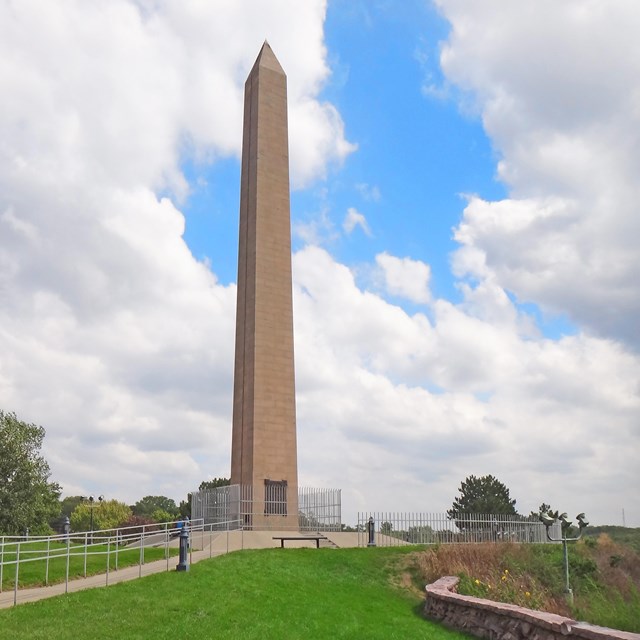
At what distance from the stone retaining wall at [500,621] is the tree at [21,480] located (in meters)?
27.8

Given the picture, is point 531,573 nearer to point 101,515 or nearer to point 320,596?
point 320,596

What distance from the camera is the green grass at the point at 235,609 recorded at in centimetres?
1273

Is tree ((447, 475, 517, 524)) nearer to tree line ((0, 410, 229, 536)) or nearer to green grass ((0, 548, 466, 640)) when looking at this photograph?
tree line ((0, 410, 229, 536))

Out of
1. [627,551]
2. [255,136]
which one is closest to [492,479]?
[627,551]

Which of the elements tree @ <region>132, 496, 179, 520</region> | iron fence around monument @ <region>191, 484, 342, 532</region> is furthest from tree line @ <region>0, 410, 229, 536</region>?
tree @ <region>132, 496, 179, 520</region>

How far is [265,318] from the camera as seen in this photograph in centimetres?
3281

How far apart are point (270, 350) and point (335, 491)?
6524 millimetres

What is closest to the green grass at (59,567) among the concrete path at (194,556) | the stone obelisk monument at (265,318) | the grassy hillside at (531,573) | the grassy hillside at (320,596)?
the concrete path at (194,556)

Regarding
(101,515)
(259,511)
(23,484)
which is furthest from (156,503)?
(259,511)

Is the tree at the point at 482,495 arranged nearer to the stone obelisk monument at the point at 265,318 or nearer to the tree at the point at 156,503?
the stone obelisk monument at the point at 265,318

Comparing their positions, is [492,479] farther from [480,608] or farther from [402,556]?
[480,608]

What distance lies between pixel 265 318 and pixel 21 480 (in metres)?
17.0

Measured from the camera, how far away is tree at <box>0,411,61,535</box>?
127 feet

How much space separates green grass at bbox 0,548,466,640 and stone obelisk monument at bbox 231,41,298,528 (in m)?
11.1
